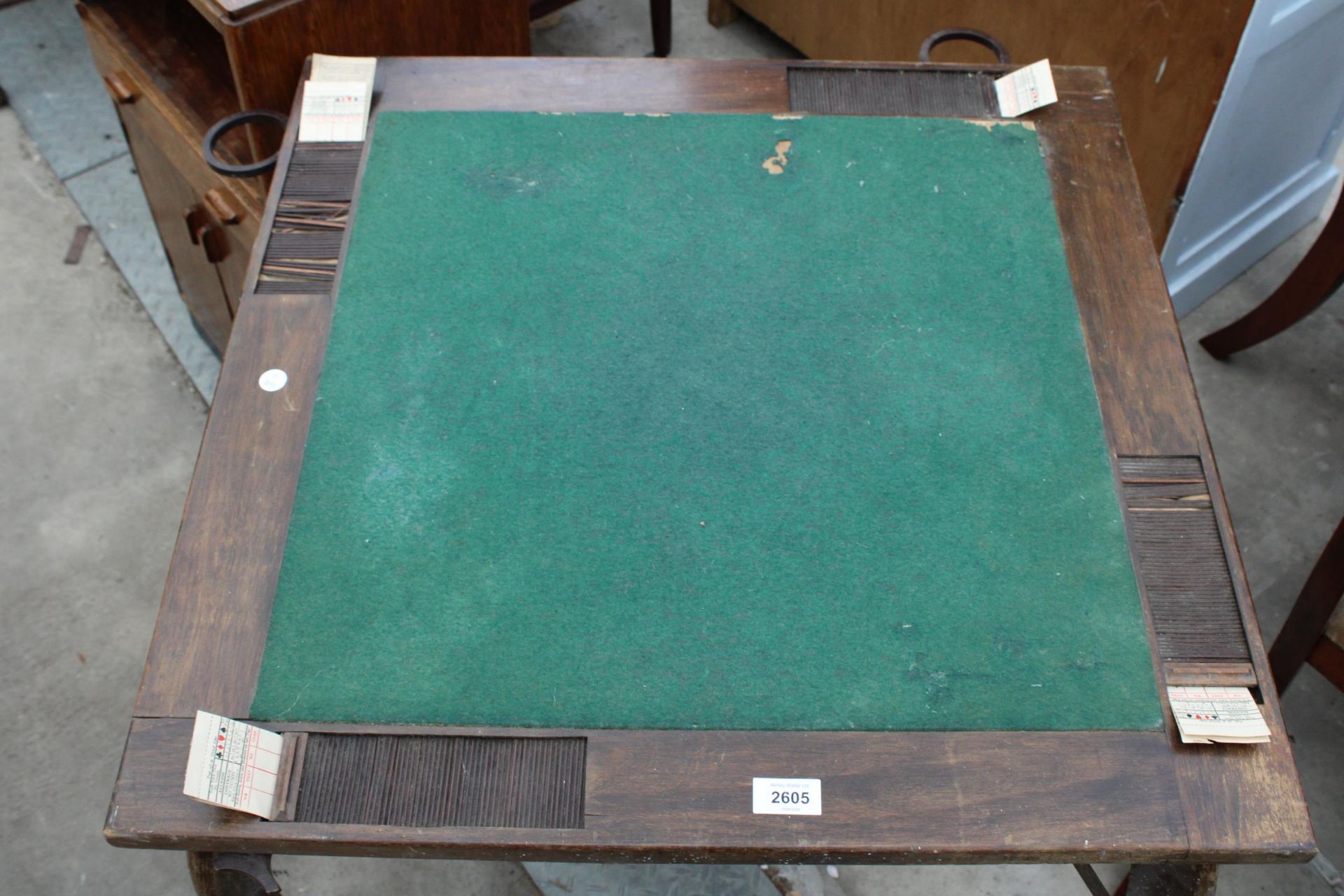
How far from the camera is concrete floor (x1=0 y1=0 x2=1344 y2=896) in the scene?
1968mm

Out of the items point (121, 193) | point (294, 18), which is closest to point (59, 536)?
point (121, 193)

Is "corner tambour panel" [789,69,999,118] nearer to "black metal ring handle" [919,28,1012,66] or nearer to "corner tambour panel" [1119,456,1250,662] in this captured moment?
"black metal ring handle" [919,28,1012,66]

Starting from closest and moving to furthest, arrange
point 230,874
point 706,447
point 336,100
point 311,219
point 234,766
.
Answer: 1. point 234,766
2. point 230,874
3. point 706,447
4. point 311,219
5. point 336,100

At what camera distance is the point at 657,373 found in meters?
1.35

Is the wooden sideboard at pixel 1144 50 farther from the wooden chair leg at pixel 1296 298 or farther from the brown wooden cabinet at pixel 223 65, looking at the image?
the brown wooden cabinet at pixel 223 65

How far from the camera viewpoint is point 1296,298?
238cm

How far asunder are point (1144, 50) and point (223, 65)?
5.20 ft

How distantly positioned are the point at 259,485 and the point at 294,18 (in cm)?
77

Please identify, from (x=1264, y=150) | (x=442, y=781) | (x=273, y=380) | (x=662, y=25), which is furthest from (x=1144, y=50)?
(x=442, y=781)

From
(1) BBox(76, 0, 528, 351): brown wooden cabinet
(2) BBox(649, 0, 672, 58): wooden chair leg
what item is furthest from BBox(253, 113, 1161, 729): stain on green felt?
(2) BBox(649, 0, 672, 58): wooden chair leg

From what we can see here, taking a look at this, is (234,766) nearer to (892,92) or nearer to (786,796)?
(786,796)

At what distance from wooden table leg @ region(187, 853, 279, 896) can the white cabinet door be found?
188 centimetres

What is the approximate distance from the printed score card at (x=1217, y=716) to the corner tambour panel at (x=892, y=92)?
81cm

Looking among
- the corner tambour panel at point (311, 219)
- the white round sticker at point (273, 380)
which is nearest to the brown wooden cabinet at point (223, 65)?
the corner tambour panel at point (311, 219)
